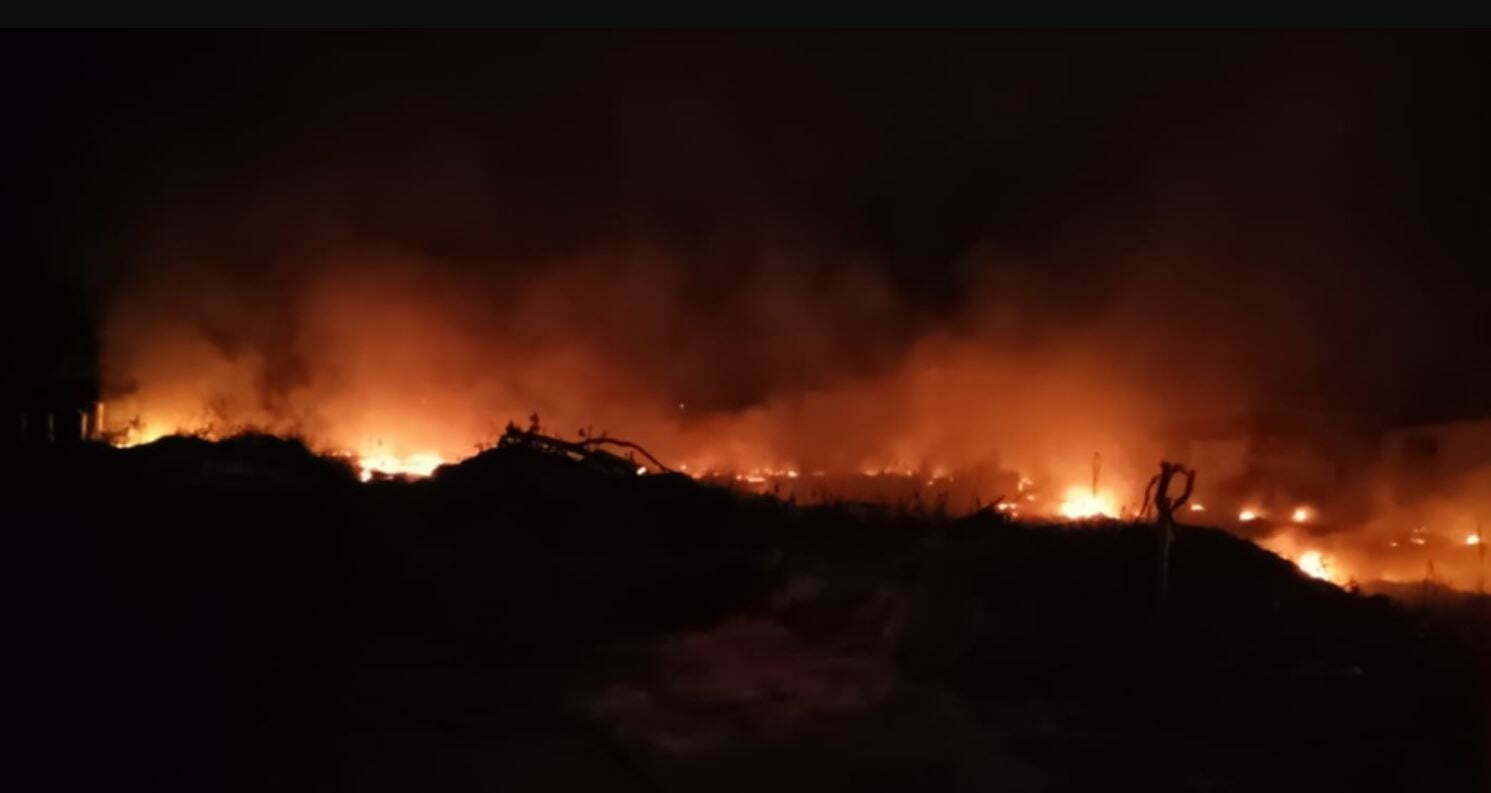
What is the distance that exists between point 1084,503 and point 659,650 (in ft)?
87.1

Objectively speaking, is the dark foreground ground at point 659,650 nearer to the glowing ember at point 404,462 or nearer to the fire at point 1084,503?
the glowing ember at point 404,462

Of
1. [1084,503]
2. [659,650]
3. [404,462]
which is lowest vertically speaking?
[659,650]

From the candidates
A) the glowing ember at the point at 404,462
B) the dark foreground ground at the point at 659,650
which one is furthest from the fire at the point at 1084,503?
the dark foreground ground at the point at 659,650

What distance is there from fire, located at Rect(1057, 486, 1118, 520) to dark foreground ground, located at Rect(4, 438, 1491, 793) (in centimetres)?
2039

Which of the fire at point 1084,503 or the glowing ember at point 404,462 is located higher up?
the glowing ember at point 404,462

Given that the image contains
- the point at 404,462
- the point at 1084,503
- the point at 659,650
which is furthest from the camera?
the point at 1084,503

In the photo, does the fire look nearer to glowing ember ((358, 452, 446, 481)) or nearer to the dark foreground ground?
glowing ember ((358, 452, 446, 481))

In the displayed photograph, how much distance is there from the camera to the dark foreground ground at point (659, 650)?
4812mm

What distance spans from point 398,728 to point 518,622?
189 centimetres

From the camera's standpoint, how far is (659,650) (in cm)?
638

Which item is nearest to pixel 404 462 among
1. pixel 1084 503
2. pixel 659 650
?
pixel 1084 503

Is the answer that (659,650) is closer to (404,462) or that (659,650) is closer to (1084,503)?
(404,462)

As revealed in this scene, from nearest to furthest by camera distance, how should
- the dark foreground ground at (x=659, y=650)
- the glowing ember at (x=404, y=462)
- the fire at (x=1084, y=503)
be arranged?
the dark foreground ground at (x=659, y=650) < the glowing ember at (x=404, y=462) < the fire at (x=1084, y=503)

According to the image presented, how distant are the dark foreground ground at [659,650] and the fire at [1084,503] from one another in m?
20.4
